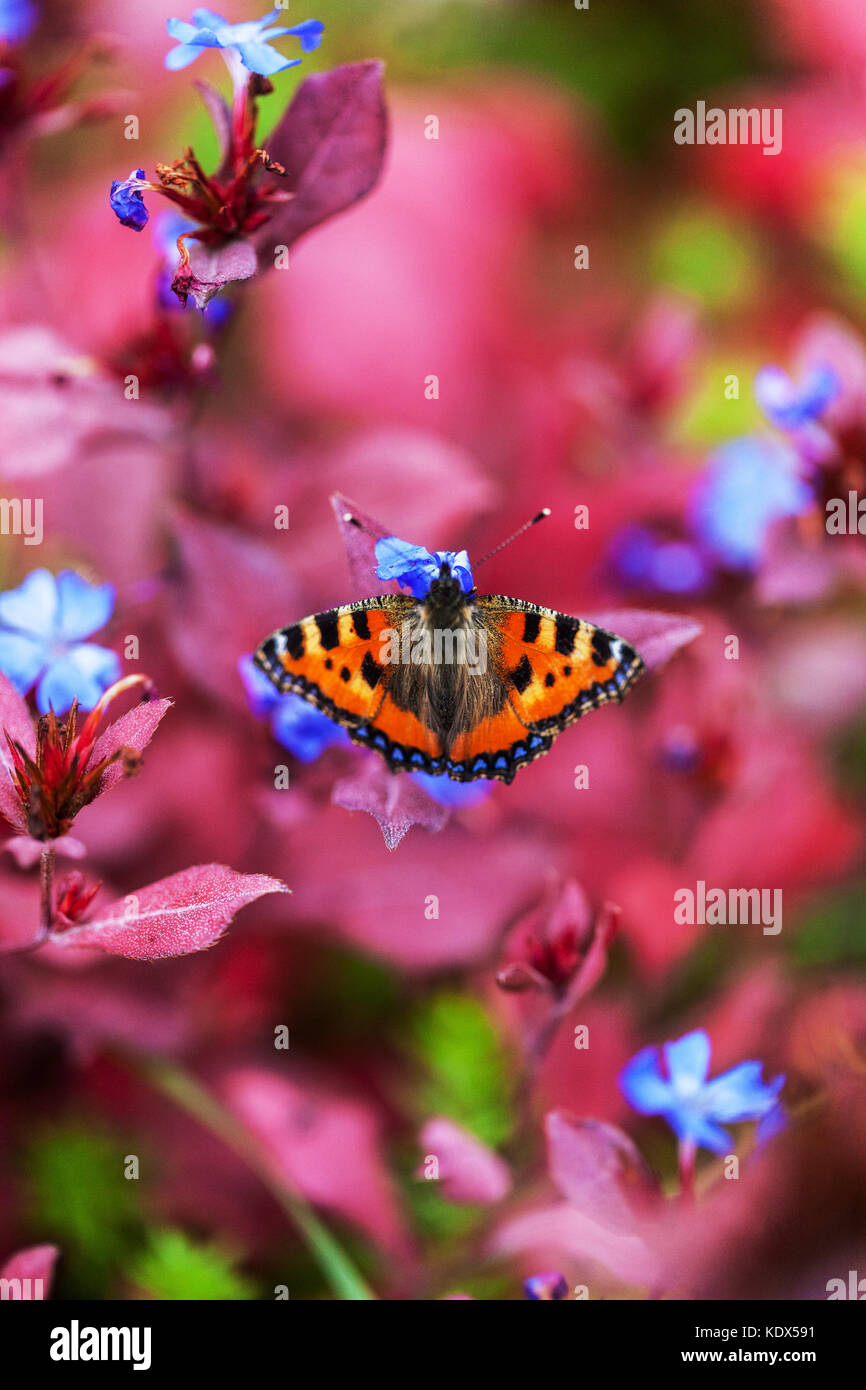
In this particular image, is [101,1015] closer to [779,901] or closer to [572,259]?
[779,901]

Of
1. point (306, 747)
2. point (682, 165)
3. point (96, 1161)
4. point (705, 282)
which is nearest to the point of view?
point (306, 747)

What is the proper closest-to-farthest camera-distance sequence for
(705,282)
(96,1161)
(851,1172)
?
(851,1172), (96,1161), (705,282)

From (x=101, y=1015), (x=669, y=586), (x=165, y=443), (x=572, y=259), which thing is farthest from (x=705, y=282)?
(x=101, y=1015)

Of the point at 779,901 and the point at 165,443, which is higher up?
the point at 165,443

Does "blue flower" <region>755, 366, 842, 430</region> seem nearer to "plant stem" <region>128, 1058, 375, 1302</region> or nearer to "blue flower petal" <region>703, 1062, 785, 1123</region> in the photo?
"blue flower petal" <region>703, 1062, 785, 1123</region>

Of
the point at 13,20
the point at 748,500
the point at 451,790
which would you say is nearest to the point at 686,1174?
Result: the point at 451,790

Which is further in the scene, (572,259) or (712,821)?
(572,259)

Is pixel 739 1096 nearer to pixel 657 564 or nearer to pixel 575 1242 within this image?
pixel 575 1242
